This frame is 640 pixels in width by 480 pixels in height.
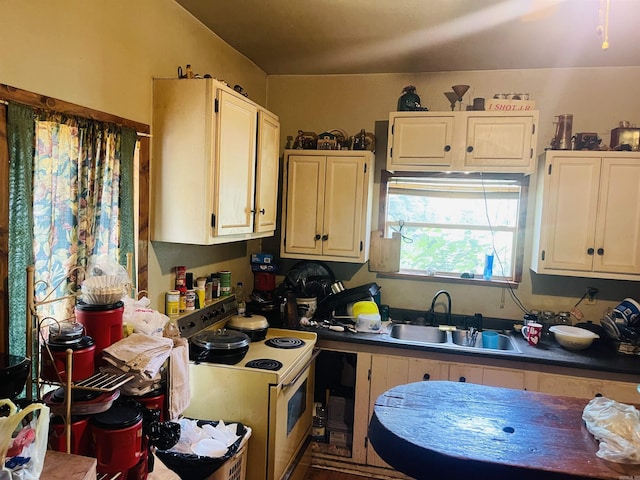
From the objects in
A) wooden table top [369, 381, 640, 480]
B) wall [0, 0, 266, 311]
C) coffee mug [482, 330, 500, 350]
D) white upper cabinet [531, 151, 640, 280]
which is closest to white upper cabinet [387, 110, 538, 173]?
white upper cabinet [531, 151, 640, 280]

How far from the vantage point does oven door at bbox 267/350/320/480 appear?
87.0 inches

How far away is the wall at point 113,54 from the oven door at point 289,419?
0.81 metres

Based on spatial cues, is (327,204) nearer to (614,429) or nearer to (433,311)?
(433,311)

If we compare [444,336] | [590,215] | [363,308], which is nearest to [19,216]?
[363,308]

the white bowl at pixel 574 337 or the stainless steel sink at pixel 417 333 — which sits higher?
the white bowl at pixel 574 337

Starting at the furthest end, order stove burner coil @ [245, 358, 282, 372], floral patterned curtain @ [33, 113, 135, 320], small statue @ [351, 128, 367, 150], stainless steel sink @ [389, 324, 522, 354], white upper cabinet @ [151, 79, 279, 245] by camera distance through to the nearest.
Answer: small statue @ [351, 128, 367, 150]
stainless steel sink @ [389, 324, 522, 354]
stove burner coil @ [245, 358, 282, 372]
white upper cabinet @ [151, 79, 279, 245]
floral patterned curtain @ [33, 113, 135, 320]

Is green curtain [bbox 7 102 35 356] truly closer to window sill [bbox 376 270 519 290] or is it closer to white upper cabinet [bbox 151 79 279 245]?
white upper cabinet [bbox 151 79 279 245]

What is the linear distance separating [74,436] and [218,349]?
39.3 inches

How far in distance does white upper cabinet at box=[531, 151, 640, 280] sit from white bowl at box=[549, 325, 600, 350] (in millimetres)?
359

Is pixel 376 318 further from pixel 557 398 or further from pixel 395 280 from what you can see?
pixel 557 398

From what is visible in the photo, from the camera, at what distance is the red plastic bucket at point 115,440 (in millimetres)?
1359

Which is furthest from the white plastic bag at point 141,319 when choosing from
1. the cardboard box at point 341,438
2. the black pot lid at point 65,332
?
the cardboard box at point 341,438

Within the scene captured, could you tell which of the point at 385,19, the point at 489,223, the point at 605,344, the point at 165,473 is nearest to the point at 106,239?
the point at 165,473

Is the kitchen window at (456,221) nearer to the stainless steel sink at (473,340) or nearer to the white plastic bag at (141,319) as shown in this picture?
the stainless steel sink at (473,340)
